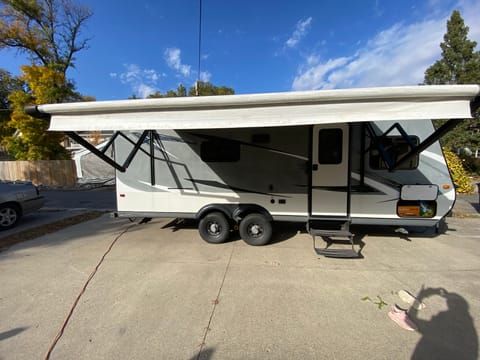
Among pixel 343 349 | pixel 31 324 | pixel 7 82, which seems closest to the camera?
pixel 343 349

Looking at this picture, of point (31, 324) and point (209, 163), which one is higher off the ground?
point (209, 163)

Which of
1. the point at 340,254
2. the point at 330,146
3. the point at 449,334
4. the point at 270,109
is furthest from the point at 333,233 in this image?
the point at 270,109

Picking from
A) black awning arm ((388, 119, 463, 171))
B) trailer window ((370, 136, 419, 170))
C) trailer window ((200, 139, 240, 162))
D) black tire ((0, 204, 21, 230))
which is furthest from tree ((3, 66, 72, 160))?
black awning arm ((388, 119, 463, 171))

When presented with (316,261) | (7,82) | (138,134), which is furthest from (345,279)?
(7,82)

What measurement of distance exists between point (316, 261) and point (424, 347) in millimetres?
1595

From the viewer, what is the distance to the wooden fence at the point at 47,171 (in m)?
13.4

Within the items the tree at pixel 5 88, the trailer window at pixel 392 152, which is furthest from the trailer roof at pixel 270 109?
the tree at pixel 5 88

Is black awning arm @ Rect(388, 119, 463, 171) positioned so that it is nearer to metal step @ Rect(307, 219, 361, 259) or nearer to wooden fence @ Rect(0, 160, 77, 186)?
metal step @ Rect(307, 219, 361, 259)

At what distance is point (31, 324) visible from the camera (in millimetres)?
2184

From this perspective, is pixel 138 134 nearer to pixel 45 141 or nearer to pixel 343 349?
pixel 343 349

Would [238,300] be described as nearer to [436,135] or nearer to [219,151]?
[219,151]

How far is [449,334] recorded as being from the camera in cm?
199

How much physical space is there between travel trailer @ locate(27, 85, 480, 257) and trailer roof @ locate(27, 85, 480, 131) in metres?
0.02

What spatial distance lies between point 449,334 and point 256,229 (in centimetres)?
271
